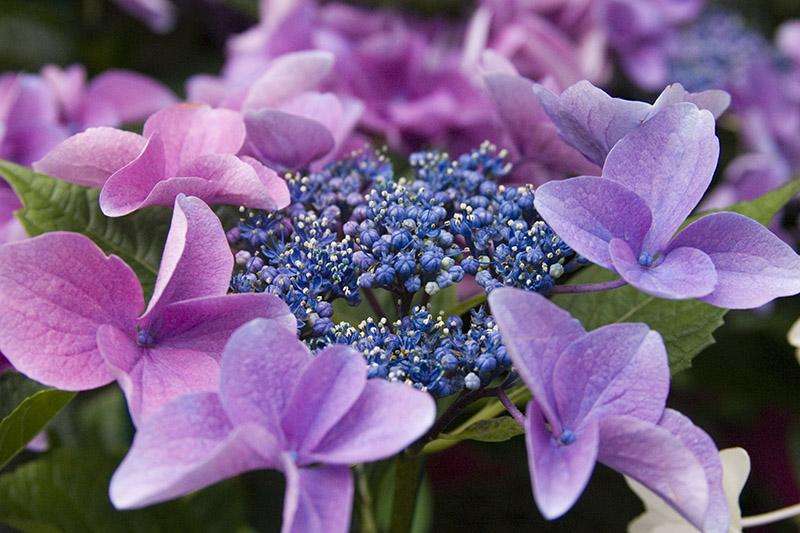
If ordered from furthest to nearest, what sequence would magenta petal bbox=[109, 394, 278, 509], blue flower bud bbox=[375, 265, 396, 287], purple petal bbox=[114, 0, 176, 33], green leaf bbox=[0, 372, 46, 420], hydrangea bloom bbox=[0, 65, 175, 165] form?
purple petal bbox=[114, 0, 176, 33] < hydrangea bloom bbox=[0, 65, 175, 165] < green leaf bbox=[0, 372, 46, 420] < blue flower bud bbox=[375, 265, 396, 287] < magenta petal bbox=[109, 394, 278, 509]

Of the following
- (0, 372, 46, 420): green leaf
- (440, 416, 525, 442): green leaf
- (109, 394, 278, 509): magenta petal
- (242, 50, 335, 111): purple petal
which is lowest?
(0, 372, 46, 420): green leaf

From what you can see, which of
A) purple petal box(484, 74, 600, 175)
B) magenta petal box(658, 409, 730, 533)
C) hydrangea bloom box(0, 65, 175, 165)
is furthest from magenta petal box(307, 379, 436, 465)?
hydrangea bloom box(0, 65, 175, 165)

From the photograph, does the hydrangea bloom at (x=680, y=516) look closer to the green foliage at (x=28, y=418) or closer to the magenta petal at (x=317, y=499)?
the magenta petal at (x=317, y=499)

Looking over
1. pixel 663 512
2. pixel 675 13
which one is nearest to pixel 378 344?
pixel 663 512

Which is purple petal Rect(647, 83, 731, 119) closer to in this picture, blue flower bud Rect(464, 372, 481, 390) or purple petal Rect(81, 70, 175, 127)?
blue flower bud Rect(464, 372, 481, 390)

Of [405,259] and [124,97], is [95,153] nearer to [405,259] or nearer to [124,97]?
[405,259]

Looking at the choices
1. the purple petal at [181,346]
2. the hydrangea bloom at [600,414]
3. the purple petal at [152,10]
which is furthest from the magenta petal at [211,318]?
the purple petal at [152,10]

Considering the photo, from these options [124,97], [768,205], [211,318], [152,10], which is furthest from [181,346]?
[152,10]
